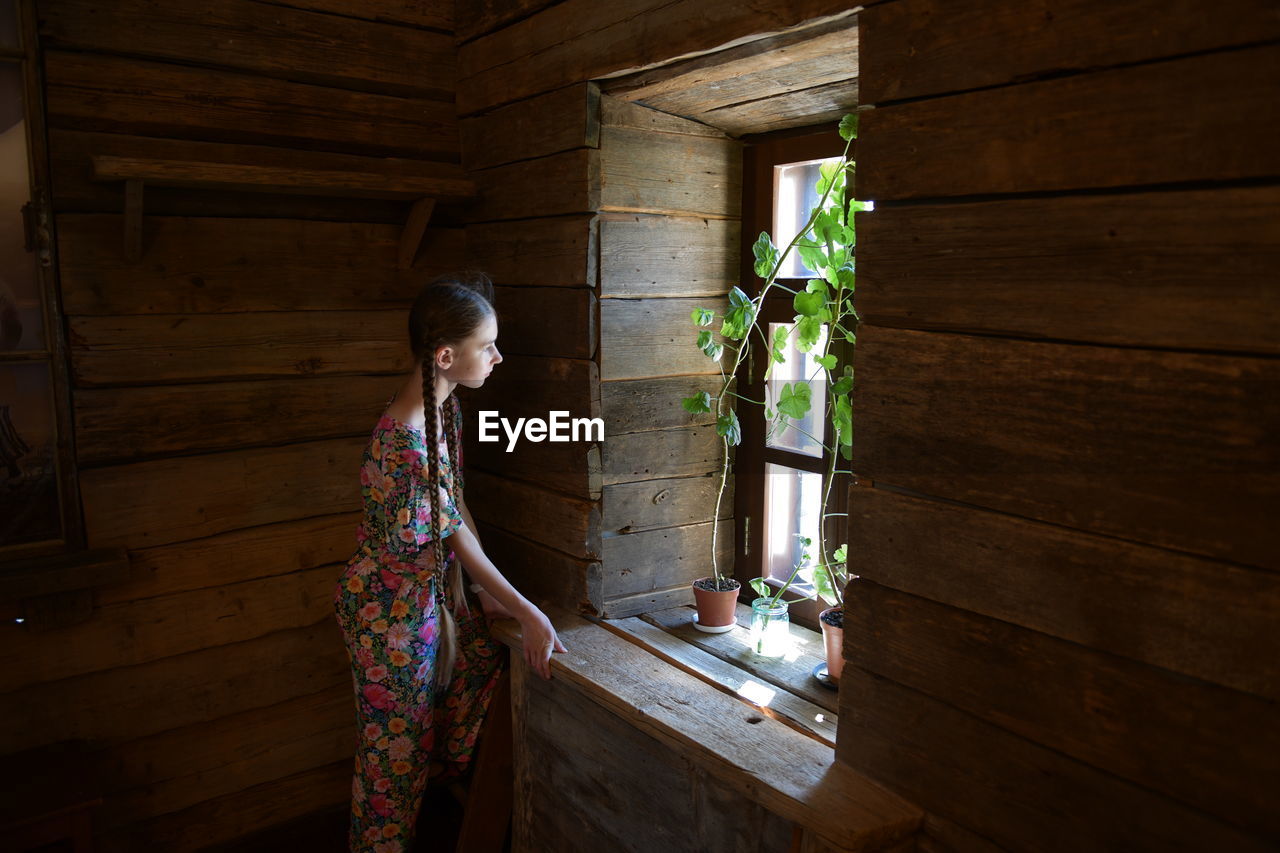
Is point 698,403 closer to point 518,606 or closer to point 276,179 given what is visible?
point 518,606

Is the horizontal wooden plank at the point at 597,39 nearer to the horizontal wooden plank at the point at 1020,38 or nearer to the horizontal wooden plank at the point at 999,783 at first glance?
the horizontal wooden plank at the point at 1020,38

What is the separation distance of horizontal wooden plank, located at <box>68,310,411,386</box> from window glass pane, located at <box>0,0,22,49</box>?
0.62 metres

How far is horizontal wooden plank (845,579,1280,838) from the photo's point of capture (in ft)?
3.75

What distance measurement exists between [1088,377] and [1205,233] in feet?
0.73

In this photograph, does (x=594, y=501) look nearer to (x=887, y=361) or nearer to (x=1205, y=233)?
(x=887, y=361)

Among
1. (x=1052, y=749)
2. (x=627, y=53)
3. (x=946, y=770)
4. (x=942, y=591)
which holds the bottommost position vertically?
(x=946, y=770)

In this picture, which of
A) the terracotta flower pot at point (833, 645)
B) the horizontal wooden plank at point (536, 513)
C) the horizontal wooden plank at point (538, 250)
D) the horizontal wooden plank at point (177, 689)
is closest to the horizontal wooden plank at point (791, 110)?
the horizontal wooden plank at point (538, 250)

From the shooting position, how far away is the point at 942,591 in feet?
4.78

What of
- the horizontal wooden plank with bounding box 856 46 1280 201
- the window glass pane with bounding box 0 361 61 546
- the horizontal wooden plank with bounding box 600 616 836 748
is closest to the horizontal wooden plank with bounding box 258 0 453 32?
the window glass pane with bounding box 0 361 61 546

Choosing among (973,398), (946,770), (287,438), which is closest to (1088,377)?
(973,398)

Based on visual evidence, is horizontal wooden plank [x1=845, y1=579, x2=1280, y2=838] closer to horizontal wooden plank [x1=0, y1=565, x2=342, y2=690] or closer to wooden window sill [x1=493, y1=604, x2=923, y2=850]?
wooden window sill [x1=493, y1=604, x2=923, y2=850]

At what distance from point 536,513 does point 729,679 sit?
72cm

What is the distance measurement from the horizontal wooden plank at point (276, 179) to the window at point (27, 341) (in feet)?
0.68

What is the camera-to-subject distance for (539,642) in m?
2.21
